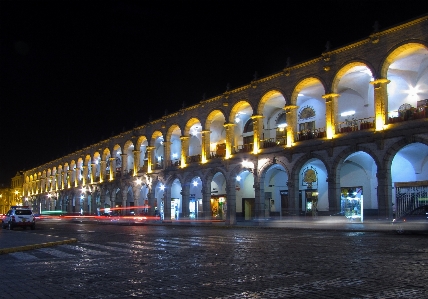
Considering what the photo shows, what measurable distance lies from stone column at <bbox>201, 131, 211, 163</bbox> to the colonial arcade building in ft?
0.31

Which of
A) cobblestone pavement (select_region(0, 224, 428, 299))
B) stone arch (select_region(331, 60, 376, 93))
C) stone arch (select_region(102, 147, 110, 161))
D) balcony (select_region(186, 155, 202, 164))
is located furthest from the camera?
stone arch (select_region(102, 147, 110, 161))

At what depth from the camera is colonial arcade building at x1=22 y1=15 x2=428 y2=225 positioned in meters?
28.3

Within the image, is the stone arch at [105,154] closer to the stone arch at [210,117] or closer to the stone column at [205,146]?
the stone column at [205,146]

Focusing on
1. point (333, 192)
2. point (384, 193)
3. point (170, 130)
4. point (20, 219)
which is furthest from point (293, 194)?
point (20, 219)

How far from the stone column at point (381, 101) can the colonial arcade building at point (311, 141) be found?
0.21 feet

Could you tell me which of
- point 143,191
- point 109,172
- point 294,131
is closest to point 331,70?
point 294,131

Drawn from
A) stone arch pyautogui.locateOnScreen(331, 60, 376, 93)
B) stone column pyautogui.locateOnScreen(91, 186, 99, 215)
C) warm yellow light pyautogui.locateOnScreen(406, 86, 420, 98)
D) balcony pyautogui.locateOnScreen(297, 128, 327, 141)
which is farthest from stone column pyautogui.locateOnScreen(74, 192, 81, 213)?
warm yellow light pyautogui.locateOnScreen(406, 86, 420, 98)

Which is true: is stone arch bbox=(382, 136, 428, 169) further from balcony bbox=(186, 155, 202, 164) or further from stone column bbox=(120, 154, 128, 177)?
stone column bbox=(120, 154, 128, 177)

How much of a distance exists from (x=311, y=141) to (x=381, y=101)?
6.23 meters

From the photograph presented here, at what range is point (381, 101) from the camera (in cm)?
Answer: 2864

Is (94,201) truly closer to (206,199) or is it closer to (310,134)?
(206,199)

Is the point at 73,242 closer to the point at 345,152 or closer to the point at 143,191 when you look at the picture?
the point at 345,152

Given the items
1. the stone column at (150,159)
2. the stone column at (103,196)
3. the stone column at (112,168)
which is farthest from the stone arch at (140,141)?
the stone column at (103,196)

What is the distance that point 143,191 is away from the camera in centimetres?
5878
